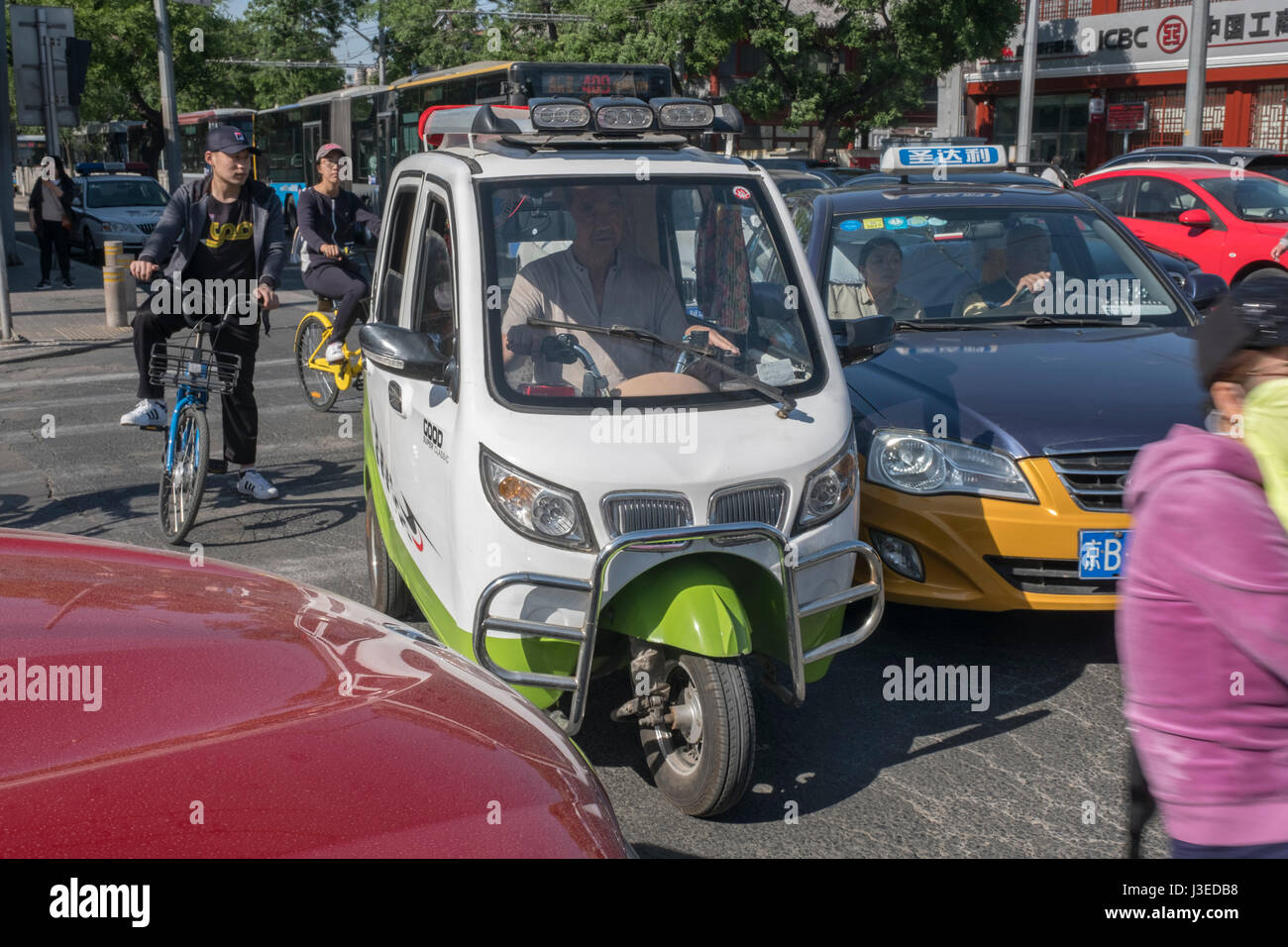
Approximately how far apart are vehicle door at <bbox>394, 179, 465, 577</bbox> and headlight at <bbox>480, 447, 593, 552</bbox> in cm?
24

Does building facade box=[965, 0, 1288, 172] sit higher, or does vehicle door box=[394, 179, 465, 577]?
building facade box=[965, 0, 1288, 172]

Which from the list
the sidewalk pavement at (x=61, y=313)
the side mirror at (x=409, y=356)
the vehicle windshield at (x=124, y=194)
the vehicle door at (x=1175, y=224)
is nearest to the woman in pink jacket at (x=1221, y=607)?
the side mirror at (x=409, y=356)

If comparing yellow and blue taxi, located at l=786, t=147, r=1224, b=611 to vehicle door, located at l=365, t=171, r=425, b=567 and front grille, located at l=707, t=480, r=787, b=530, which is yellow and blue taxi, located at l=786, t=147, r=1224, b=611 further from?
vehicle door, located at l=365, t=171, r=425, b=567

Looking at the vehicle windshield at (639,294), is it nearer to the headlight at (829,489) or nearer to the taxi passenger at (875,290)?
the headlight at (829,489)

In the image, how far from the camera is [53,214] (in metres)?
19.9

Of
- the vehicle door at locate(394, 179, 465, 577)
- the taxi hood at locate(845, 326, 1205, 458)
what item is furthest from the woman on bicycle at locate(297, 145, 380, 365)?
the taxi hood at locate(845, 326, 1205, 458)

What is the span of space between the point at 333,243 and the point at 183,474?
13.1ft

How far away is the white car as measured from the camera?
2503 cm

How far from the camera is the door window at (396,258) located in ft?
18.3

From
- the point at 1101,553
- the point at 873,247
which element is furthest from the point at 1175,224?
the point at 1101,553

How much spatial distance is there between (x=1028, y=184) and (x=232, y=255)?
171 inches
